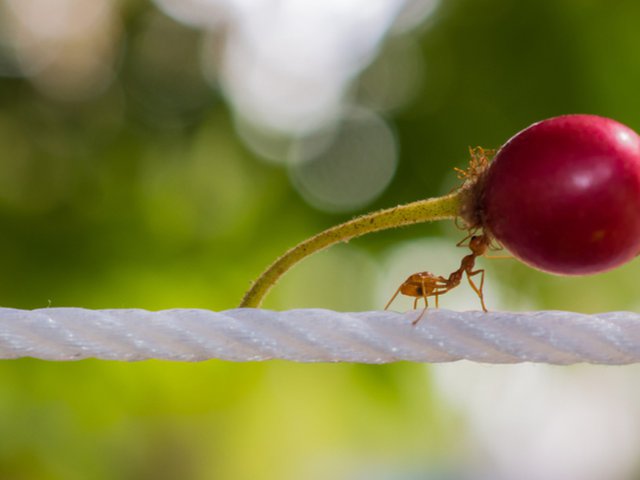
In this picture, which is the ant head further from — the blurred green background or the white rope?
the blurred green background

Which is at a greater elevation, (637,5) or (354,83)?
(637,5)

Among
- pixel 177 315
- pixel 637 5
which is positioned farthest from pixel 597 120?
pixel 637 5

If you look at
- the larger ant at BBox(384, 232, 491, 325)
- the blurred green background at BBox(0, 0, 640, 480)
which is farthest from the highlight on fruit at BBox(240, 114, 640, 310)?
the blurred green background at BBox(0, 0, 640, 480)

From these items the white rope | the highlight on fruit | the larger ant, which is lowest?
the white rope

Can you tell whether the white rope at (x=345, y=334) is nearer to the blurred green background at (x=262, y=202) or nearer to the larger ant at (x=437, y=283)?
the larger ant at (x=437, y=283)

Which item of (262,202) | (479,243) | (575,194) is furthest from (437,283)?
(262,202)

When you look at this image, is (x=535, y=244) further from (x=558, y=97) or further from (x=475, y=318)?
(x=558, y=97)

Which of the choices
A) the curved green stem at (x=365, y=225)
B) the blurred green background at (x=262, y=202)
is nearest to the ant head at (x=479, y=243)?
the curved green stem at (x=365, y=225)
